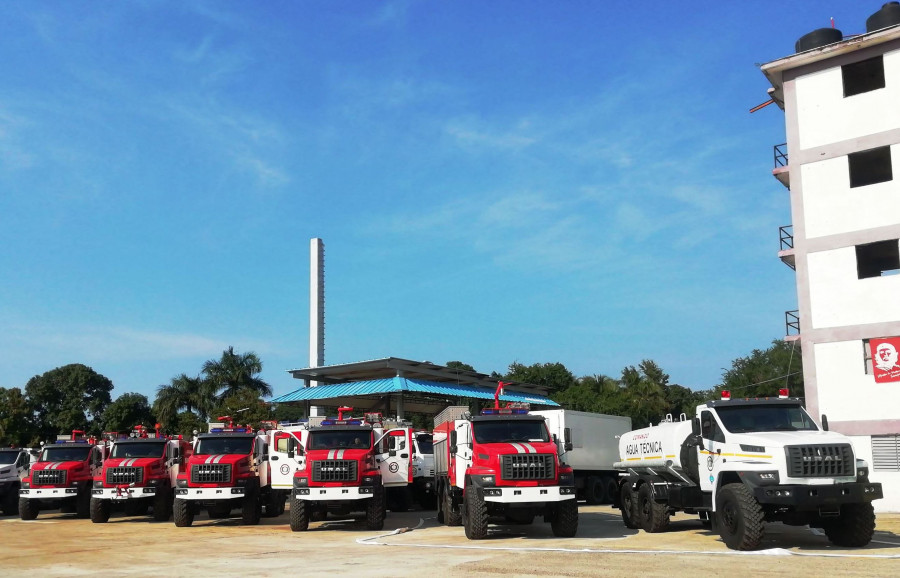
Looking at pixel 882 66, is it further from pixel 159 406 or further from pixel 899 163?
pixel 159 406

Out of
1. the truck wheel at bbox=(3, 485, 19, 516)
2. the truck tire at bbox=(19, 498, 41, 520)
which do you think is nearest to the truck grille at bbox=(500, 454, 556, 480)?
the truck tire at bbox=(19, 498, 41, 520)

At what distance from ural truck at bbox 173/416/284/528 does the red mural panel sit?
58.4ft

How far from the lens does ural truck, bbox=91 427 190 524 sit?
23703 millimetres

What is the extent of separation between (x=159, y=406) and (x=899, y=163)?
182 feet

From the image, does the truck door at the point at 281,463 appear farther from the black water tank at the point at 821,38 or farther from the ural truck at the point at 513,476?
the black water tank at the point at 821,38

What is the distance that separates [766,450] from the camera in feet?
46.5

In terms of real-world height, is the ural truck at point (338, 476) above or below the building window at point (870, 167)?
below

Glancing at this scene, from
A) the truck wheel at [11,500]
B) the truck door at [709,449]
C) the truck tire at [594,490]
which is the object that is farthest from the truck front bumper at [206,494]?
the truck tire at [594,490]

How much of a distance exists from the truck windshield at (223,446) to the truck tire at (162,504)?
2.43 meters

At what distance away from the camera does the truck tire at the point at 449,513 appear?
2012 centimetres

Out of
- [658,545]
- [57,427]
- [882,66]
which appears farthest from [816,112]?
[57,427]

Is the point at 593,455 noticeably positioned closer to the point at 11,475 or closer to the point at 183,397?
the point at 11,475

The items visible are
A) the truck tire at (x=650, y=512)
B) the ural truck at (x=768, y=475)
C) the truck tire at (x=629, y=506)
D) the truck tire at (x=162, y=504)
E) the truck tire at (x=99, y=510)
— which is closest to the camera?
the ural truck at (x=768, y=475)

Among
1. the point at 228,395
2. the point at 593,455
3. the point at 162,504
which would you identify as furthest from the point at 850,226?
the point at 228,395
